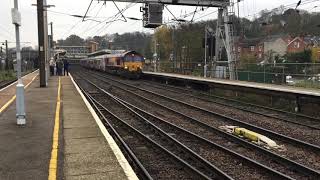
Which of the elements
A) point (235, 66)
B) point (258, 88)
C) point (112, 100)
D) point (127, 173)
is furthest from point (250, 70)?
point (127, 173)

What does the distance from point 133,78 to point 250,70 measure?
1495cm

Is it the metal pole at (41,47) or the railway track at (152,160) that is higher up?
the metal pole at (41,47)

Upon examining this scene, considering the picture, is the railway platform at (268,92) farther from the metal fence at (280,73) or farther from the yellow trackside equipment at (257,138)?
the yellow trackside equipment at (257,138)

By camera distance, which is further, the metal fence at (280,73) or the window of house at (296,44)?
the window of house at (296,44)

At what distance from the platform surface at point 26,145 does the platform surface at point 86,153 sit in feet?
1.32

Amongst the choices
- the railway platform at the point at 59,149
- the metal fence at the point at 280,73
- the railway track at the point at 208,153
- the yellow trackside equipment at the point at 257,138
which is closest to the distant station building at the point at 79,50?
the metal fence at the point at 280,73

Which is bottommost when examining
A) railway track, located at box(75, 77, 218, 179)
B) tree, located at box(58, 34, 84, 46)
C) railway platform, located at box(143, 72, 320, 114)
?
railway track, located at box(75, 77, 218, 179)

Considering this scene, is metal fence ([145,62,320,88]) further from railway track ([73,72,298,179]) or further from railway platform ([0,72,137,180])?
railway platform ([0,72,137,180])

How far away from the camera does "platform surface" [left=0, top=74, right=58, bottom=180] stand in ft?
24.2

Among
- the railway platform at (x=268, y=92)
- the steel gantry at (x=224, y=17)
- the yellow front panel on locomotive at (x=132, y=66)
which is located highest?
the steel gantry at (x=224, y=17)

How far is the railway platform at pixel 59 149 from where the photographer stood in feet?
23.8

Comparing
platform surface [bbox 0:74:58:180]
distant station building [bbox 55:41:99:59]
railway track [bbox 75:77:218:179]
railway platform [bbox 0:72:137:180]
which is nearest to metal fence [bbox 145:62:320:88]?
railway track [bbox 75:77:218:179]

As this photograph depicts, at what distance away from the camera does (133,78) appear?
45000 millimetres

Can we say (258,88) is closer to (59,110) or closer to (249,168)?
(59,110)
